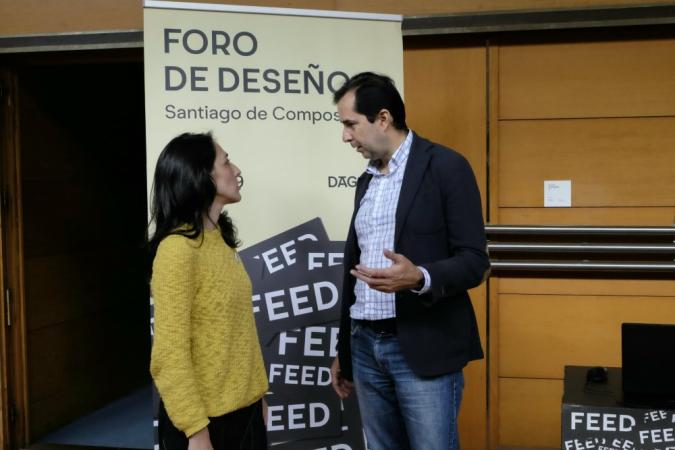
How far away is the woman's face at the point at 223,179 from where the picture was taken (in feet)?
5.40

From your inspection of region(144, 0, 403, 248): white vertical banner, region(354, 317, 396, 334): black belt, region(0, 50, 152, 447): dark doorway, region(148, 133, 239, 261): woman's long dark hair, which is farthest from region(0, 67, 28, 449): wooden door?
region(354, 317, 396, 334): black belt

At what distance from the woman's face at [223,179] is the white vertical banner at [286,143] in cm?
86

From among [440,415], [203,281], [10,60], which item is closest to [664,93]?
[440,415]

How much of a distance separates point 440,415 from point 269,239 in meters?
1.14

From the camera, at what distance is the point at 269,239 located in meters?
2.60

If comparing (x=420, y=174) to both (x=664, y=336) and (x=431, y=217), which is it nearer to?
(x=431, y=217)

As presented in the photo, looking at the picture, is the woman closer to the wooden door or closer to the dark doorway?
the dark doorway

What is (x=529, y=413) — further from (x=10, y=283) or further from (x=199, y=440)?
(x=10, y=283)

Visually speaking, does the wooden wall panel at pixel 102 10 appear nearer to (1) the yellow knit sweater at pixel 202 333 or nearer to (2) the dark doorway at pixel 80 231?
(2) the dark doorway at pixel 80 231

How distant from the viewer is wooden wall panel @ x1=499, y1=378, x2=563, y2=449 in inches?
124

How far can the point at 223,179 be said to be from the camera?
65.3 inches

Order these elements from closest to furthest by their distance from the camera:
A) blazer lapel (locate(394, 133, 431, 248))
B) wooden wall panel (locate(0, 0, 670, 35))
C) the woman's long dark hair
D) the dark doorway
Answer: the woman's long dark hair → blazer lapel (locate(394, 133, 431, 248)) → wooden wall panel (locate(0, 0, 670, 35)) → the dark doorway

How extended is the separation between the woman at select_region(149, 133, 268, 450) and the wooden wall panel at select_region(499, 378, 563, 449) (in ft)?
6.07

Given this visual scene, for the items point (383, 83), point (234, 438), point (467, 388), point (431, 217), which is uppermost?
point (383, 83)
